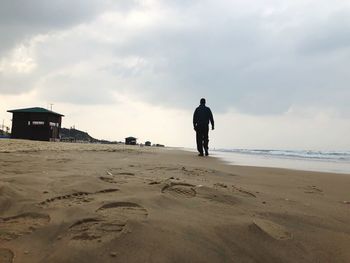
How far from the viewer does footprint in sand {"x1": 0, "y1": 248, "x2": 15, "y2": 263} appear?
1571 millimetres

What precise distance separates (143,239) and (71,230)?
395 mm

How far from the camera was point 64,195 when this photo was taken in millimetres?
2467

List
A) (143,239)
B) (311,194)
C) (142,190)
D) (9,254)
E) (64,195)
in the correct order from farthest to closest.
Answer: (311,194)
(142,190)
(64,195)
(143,239)
(9,254)

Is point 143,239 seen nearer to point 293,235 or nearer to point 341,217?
point 293,235

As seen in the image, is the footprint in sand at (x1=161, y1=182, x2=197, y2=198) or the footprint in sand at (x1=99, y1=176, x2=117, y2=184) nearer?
the footprint in sand at (x1=161, y1=182, x2=197, y2=198)

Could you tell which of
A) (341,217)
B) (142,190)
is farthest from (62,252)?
(341,217)

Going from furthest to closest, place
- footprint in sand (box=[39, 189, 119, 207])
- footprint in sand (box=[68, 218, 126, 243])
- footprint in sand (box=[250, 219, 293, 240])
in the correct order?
footprint in sand (box=[39, 189, 119, 207]) < footprint in sand (box=[250, 219, 293, 240]) < footprint in sand (box=[68, 218, 126, 243])

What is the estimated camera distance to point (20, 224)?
195 cm

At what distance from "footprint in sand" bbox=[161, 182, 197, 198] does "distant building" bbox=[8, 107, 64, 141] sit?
3808cm

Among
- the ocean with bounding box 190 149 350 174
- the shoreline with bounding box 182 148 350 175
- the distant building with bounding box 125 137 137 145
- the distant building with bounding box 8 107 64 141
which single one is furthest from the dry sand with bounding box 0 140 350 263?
the distant building with bounding box 125 137 137 145

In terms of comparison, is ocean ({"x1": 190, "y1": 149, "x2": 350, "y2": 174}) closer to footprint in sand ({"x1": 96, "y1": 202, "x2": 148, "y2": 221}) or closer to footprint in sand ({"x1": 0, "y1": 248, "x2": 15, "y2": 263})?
footprint in sand ({"x1": 96, "y1": 202, "x2": 148, "y2": 221})

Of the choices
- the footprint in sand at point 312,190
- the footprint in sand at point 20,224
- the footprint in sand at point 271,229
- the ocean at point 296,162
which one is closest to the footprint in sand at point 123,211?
the footprint in sand at point 20,224

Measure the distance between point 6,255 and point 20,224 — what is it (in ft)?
1.14

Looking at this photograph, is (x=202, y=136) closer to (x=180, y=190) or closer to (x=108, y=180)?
(x=108, y=180)
